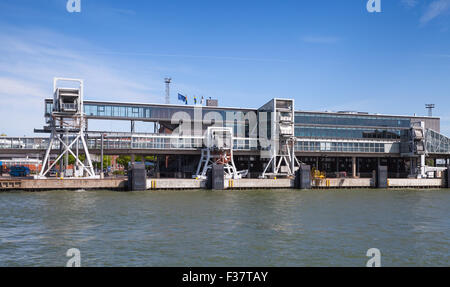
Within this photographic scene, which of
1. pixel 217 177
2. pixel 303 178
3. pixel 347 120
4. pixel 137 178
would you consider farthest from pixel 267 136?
pixel 137 178

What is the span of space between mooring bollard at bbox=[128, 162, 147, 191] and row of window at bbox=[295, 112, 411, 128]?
46.9m

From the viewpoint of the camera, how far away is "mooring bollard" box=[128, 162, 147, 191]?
69.8m

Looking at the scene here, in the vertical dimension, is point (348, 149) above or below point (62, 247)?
above

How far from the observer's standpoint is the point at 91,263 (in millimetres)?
22328

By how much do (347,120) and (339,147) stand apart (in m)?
9.84

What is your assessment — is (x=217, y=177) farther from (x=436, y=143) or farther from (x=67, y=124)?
(x=436, y=143)

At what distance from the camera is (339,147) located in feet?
319

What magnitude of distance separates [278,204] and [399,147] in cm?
6433

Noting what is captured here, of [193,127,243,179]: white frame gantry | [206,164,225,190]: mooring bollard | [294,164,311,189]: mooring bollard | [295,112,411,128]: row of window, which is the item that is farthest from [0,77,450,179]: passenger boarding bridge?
[206,164,225,190]: mooring bollard

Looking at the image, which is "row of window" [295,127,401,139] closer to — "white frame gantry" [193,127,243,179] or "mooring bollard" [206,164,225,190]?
"white frame gantry" [193,127,243,179]

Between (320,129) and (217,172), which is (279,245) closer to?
(217,172)

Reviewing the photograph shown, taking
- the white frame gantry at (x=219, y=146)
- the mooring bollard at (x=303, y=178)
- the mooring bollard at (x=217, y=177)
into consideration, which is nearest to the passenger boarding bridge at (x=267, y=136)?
the white frame gantry at (x=219, y=146)

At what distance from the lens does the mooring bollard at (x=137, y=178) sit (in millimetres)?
69750
